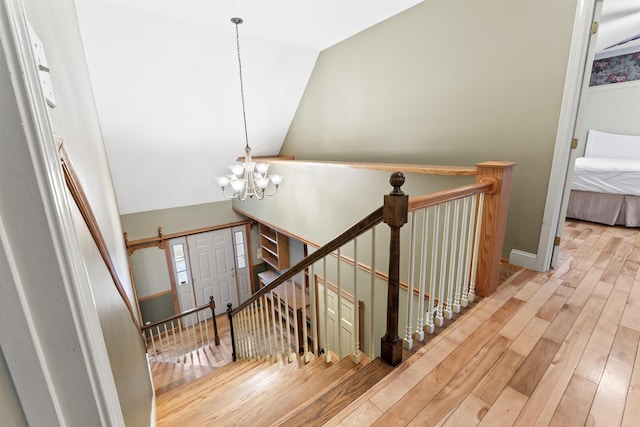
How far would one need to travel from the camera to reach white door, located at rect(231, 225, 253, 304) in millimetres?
6785

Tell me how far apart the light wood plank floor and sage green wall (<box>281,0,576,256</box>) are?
2.27 ft

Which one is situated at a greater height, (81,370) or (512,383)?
(81,370)

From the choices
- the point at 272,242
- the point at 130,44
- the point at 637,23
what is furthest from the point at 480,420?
the point at 272,242

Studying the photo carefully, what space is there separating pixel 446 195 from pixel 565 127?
4.70 feet

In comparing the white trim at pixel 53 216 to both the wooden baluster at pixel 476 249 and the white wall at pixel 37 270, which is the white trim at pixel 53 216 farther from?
the wooden baluster at pixel 476 249

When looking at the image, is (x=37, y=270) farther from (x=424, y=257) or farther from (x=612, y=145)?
(x=612, y=145)

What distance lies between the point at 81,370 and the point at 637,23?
5.93 metres

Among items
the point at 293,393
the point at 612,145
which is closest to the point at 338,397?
the point at 293,393

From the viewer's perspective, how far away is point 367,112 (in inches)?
153

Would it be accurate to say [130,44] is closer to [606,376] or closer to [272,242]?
[272,242]

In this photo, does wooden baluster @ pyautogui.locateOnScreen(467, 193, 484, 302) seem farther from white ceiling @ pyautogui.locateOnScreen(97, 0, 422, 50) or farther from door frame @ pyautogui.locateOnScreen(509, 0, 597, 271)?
white ceiling @ pyautogui.locateOnScreen(97, 0, 422, 50)

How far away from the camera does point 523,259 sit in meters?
2.68

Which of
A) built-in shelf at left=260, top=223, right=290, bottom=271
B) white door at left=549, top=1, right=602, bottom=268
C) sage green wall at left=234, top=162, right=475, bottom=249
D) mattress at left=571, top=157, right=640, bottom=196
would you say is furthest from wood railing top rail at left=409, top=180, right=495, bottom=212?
built-in shelf at left=260, top=223, right=290, bottom=271

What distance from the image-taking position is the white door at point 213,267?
6305 millimetres
